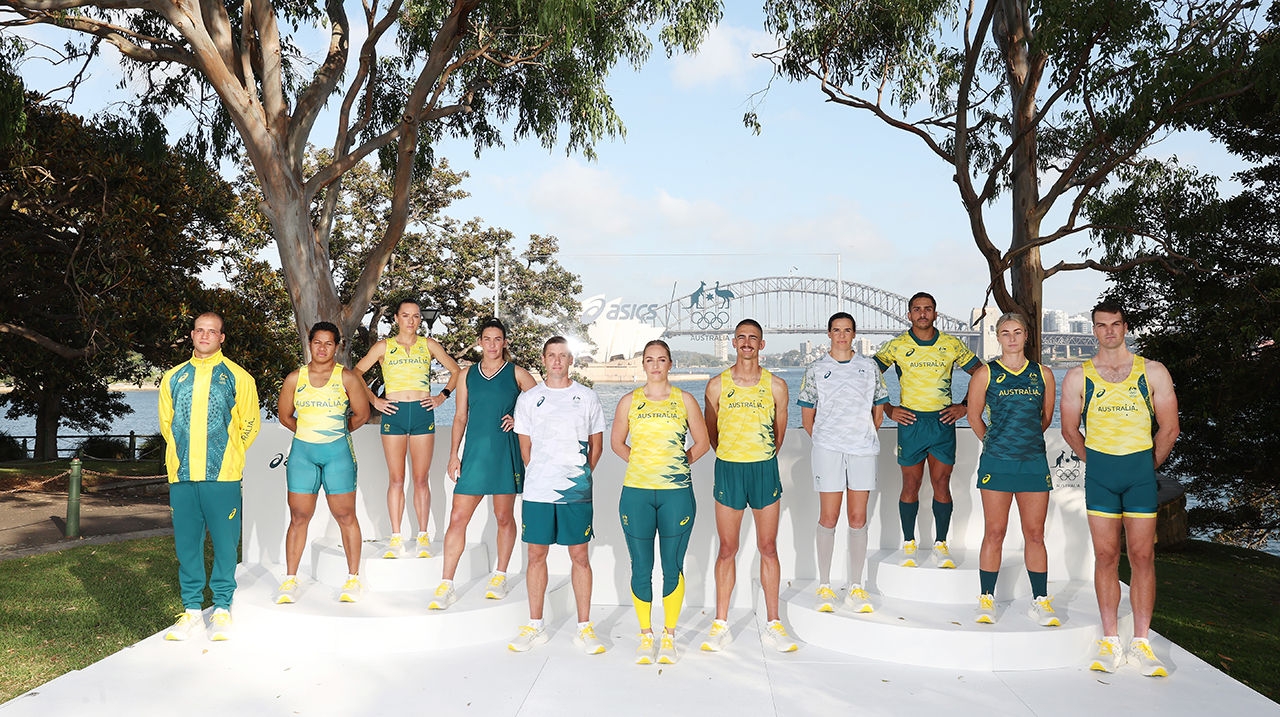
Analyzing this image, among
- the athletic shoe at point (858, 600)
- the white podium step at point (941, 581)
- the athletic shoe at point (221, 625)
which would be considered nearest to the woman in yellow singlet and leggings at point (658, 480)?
the athletic shoe at point (858, 600)

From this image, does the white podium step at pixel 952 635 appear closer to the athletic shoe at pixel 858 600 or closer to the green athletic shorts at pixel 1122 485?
the athletic shoe at pixel 858 600

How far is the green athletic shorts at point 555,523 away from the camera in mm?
4598

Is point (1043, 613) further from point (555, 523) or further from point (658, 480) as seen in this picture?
point (555, 523)

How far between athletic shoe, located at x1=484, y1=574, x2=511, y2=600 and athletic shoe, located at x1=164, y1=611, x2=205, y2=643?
1.55m

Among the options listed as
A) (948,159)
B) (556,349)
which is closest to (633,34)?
(948,159)

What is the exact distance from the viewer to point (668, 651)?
14.9ft

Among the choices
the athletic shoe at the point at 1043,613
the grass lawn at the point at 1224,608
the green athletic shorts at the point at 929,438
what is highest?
the green athletic shorts at the point at 929,438

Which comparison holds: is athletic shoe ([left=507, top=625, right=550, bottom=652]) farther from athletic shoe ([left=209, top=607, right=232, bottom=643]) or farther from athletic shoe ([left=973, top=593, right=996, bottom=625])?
athletic shoe ([left=973, top=593, right=996, bottom=625])

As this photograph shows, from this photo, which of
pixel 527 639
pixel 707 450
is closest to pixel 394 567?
pixel 527 639

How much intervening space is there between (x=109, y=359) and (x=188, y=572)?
27.7 feet

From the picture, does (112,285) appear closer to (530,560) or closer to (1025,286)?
(530,560)

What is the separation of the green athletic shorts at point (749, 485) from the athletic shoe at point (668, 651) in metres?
0.74

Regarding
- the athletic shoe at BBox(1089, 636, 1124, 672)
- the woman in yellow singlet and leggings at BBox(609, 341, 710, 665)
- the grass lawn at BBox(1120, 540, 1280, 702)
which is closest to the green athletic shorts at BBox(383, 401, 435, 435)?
the woman in yellow singlet and leggings at BBox(609, 341, 710, 665)

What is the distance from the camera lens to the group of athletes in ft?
14.7
